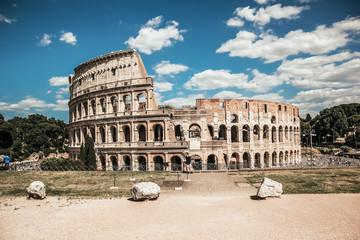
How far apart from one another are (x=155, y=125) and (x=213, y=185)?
1711cm

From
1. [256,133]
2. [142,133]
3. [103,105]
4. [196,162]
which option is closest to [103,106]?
[103,105]

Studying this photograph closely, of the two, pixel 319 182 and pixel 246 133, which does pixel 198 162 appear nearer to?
pixel 246 133

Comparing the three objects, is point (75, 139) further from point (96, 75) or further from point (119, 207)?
point (119, 207)

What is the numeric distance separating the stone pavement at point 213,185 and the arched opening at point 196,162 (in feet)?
21.4

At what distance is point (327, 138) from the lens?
282ft

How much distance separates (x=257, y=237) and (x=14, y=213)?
1261 centimetres

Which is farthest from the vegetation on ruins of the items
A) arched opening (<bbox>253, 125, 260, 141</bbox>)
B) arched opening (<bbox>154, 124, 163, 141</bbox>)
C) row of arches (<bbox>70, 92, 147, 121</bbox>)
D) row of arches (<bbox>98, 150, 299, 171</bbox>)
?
arched opening (<bbox>253, 125, 260, 141</bbox>)

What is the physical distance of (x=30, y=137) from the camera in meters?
65.4

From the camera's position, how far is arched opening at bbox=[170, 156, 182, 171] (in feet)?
104

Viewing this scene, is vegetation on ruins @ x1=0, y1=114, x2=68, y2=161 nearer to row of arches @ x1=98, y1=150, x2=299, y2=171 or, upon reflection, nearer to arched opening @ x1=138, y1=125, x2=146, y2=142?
row of arches @ x1=98, y1=150, x2=299, y2=171

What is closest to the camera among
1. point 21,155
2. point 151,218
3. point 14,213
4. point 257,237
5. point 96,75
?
point 257,237

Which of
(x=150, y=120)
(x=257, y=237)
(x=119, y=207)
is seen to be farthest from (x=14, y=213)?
(x=150, y=120)

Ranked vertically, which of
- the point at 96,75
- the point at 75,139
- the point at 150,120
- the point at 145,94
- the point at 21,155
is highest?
the point at 96,75

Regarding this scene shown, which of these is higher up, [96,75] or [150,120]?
[96,75]
